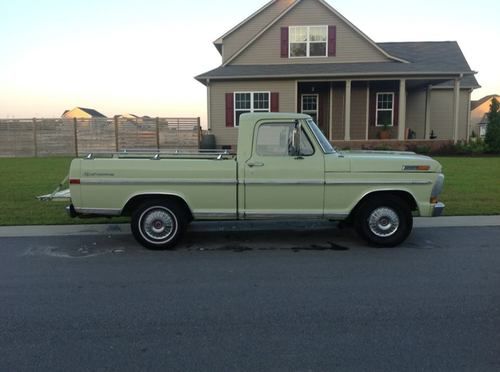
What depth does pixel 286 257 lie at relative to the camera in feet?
21.4

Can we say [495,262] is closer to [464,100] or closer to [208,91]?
[208,91]

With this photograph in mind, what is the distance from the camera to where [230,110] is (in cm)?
2319

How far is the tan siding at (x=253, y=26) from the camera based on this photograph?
25688 mm

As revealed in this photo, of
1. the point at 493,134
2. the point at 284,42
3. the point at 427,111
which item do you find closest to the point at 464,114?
the point at 427,111

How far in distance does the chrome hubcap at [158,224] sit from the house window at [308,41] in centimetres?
1888

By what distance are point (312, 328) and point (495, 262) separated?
341cm

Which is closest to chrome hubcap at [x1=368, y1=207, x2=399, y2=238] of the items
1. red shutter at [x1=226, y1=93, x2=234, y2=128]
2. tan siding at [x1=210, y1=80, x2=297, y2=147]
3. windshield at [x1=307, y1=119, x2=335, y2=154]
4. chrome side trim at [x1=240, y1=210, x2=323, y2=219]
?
chrome side trim at [x1=240, y1=210, x2=323, y2=219]

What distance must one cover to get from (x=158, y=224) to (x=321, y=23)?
19686 mm

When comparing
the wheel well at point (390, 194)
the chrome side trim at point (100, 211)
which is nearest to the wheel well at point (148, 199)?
the chrome side trim at point (100, 211)

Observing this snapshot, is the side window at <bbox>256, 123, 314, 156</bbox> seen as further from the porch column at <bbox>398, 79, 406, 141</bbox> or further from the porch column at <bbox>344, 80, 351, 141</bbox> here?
the porch column at <bbox>398, 79, 406, 141</bbox>

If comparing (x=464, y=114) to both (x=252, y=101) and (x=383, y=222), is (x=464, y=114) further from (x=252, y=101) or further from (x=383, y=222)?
(x=383, y=222)

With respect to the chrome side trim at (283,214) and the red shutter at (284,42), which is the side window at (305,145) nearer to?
the chrome side trim at (283,214)

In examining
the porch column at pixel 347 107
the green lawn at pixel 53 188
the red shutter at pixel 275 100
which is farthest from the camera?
the red shutter at pixel 275 100

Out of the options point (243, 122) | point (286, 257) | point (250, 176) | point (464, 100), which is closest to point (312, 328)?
point (286, 257)
